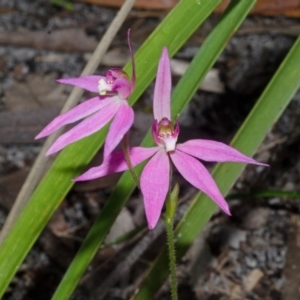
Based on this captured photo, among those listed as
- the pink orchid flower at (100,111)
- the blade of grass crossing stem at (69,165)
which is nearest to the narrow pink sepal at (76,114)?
the pink orchid flower at (100,111)

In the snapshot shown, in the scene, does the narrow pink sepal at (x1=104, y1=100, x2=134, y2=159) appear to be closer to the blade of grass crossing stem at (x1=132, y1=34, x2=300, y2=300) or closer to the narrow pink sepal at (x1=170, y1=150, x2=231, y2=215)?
the narrow pink sepal at (x1=170, y1=150, x2=231, y2=215)

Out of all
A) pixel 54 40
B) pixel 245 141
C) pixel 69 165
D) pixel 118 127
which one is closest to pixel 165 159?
pixel 118 127

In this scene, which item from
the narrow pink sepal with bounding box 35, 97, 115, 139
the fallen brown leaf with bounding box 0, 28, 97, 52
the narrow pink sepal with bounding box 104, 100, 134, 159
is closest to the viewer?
the narrow pink sepal with bounding box 104, 100, 134, 159

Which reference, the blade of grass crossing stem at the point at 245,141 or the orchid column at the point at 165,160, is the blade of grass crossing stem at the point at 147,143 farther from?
the orchid column at the point at 165,160

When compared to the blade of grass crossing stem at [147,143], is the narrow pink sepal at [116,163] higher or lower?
lower

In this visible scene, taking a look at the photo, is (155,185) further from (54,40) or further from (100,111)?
(54,40)

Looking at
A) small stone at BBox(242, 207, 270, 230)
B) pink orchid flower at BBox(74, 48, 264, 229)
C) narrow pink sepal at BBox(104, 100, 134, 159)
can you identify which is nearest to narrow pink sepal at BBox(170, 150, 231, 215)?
pink orchid flower at BBox(74, 48, 264, 229)

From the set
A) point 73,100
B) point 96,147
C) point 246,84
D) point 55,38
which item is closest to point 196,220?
point 96,147

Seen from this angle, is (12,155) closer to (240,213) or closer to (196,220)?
(240,213)
